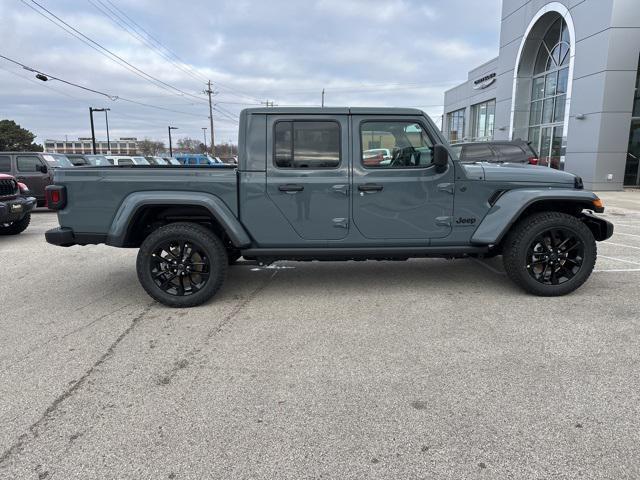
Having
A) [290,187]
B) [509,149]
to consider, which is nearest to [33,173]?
[290,187]

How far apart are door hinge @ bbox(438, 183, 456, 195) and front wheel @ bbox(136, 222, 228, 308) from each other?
89.6 inches

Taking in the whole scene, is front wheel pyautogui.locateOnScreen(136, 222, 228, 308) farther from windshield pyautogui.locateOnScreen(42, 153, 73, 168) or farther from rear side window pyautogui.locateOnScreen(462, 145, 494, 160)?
windshield pyautogui.locateOnScreen(42, 153, 73, 168)

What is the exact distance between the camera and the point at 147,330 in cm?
400

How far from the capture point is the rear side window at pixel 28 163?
1283cm

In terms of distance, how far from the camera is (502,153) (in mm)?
11281

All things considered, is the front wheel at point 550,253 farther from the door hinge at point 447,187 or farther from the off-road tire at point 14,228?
the off-road tire at point 14,228

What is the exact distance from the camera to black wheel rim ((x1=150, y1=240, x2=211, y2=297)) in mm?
4504

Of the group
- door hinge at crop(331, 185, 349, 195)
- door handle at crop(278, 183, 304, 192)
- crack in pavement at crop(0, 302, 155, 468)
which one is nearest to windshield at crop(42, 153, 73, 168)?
door handle at crop(278, 183, 304, 192)

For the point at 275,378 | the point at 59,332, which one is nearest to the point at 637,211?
the point at 275,378

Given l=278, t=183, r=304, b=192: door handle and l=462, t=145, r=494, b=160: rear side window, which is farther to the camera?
l=462, t=145, r=494, b=160: rear side window

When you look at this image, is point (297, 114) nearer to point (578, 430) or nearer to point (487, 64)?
point (578, 430)

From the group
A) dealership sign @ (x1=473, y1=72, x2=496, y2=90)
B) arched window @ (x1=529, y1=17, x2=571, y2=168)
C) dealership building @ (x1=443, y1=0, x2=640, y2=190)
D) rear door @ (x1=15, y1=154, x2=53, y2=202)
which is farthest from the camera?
dealership sign @ (x1=473, y1=72, x2=496, y2=90)

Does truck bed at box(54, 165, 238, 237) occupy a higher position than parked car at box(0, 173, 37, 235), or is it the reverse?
truck bed at box(54, 165, 238, 237)

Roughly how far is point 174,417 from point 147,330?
1.51 metres
